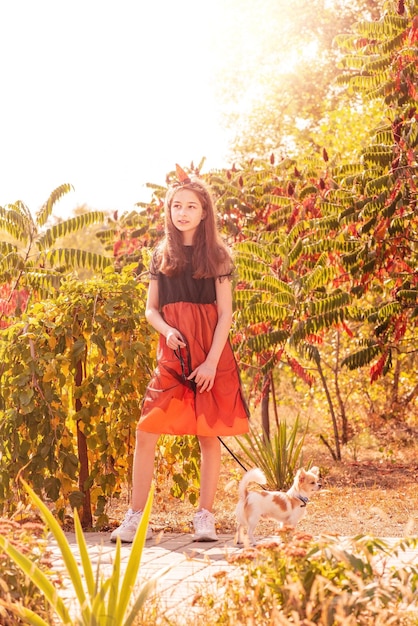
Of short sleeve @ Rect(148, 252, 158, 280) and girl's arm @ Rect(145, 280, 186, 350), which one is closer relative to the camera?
girl's arm @ Rect(145, 280, 186, 350)

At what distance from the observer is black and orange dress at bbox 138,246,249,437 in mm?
5594

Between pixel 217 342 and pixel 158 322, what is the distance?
366mm

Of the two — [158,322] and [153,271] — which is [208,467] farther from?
[153,271]

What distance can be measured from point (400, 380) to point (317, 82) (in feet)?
50.3

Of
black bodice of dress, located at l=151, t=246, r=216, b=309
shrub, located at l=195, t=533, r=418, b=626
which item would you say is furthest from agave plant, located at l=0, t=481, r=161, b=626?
black bodice of dress, located at l=151, t=246, r=216, b=309

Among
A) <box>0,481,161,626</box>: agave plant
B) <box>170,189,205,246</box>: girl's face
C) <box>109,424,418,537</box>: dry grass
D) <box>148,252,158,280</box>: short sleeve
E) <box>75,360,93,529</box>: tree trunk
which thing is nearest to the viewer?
<box>0,481,161,626</box>: agave plant

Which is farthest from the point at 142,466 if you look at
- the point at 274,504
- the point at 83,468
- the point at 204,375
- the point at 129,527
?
the point at 83,468

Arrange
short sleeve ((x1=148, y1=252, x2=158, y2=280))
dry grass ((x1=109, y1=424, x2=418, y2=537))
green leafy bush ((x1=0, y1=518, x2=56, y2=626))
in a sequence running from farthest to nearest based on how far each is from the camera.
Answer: dry grass ((x1=109, y1=424, x2=418, y2=537)) < short sleeve ((x1=148, y1=252, x2=158, y2=280)) < green leafy bush ((x1=0, y1=518, x2=56, y2=626))

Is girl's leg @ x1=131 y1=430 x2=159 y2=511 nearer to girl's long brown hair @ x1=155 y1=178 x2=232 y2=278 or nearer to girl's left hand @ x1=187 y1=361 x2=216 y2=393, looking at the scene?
girl's left hand @ x1=187 y1=361 x2=216 y2=393

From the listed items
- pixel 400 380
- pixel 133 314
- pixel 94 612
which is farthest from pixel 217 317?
pixel 400 380

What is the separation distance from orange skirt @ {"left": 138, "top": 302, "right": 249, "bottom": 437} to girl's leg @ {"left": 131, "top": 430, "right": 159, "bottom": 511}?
60mm

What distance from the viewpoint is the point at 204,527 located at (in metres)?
5.65

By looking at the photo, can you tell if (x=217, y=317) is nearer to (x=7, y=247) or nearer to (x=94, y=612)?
(x=94, y=612)

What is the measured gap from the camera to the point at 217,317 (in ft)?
18.9
